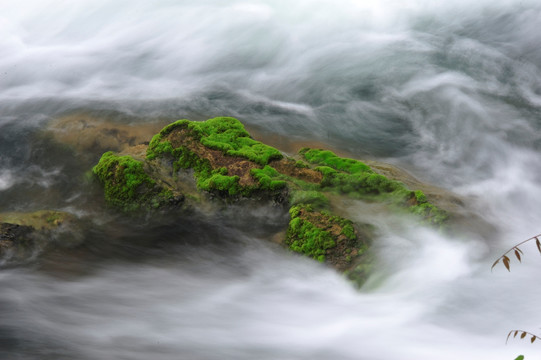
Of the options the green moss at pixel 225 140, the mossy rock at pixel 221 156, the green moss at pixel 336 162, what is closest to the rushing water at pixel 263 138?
the mossy rock at pixel 221 156

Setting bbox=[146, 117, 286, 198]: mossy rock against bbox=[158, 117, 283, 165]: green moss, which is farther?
bbox=[158, 117, 283, 165]: green moss

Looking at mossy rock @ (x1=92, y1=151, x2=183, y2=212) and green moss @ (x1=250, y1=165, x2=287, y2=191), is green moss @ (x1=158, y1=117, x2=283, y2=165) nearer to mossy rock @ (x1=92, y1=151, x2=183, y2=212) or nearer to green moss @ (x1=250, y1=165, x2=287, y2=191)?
green moss @ (x1=250, y1=165, x2=287, y2=191)

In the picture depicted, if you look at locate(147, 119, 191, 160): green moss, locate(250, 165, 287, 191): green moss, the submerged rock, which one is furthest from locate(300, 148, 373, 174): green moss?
the submerged rock

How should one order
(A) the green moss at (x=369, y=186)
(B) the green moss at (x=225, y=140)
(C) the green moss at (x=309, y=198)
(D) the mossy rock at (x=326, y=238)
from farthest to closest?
1. (B) the green moss at (x=225, y=140)
2. (C) the green moss at (x=309, y=198)
3. (A) the green moss at (x=369, y=186)
4. (D) the mossy rock at (x=326, y=238)

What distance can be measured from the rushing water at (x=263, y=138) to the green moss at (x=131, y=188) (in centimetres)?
29

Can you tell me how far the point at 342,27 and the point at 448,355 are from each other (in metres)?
11.0

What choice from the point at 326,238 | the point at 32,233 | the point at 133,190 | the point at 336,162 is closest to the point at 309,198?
the point at 326,238

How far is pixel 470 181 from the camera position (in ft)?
30.0

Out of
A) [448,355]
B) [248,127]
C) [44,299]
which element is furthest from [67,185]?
[448,355]

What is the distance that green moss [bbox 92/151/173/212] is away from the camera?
777 cm

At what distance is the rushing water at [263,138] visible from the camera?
19.4ft

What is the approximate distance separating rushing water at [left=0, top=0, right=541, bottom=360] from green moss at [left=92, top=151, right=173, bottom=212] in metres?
0.29

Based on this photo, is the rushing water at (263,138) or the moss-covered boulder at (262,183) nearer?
the rushing water at (263,138)

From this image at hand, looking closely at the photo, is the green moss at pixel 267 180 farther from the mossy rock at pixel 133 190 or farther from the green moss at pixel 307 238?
the mossy rock at pixel 133 190
